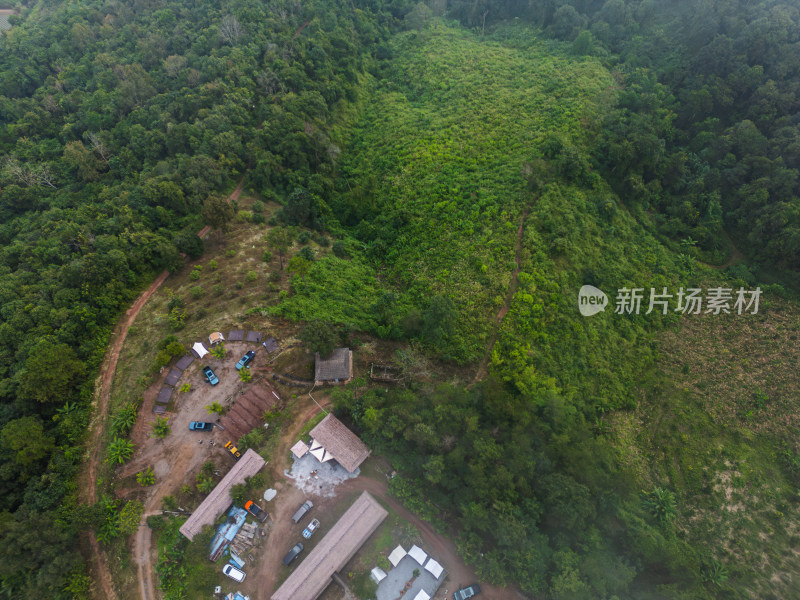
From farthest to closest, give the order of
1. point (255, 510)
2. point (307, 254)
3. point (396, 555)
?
1. point (307, 254)
2. point (255, 510)
3. point (396, 555)

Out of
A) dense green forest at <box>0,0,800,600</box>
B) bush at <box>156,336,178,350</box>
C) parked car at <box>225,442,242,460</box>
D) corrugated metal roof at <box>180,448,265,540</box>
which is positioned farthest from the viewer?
bush at <box>156,336,178,350</box>

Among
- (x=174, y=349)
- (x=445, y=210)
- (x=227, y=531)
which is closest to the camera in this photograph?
(x=227, y=531)

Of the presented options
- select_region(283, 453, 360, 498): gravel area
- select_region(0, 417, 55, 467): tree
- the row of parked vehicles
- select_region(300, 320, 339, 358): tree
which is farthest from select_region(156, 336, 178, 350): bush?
select_region(283, 453, 360, 498): gravel area

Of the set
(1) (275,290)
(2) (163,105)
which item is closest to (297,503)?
(1) (275,290)

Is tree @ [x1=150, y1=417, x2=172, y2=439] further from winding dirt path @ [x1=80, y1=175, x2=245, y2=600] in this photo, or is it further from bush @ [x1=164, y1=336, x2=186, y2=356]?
bush @ [x1=164, y1=336, x2=186, y2=356]

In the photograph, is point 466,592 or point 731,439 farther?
point 731,439

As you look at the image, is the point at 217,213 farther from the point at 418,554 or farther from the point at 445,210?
the point at 418,554

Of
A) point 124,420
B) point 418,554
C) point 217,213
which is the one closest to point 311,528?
point 418,554
